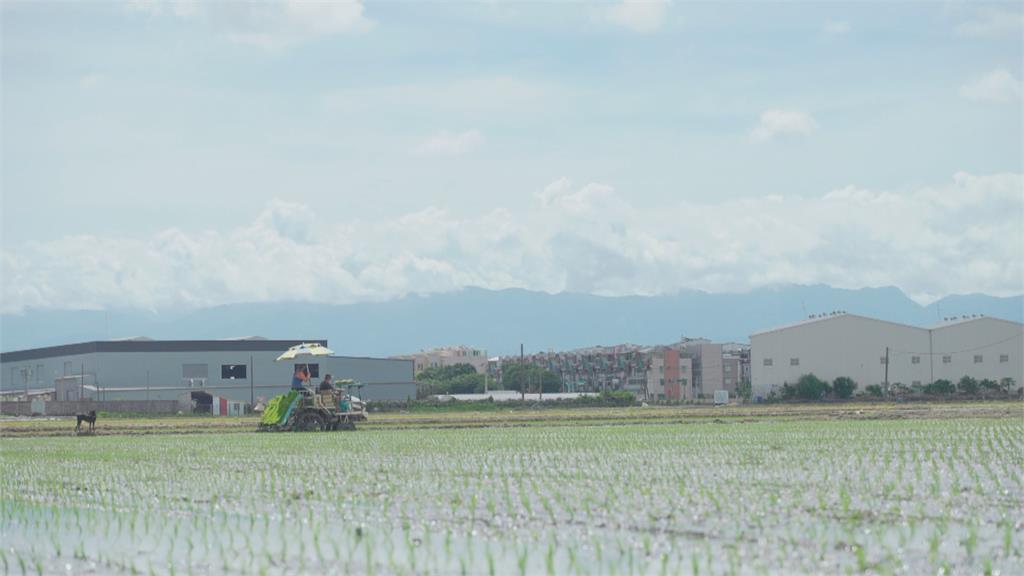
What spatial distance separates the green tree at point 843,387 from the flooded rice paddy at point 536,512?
63.9m

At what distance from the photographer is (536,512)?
45.8 feet

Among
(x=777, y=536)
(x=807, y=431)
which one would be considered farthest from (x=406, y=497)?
(x=807, y=431)

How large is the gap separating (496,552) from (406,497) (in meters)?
4.38

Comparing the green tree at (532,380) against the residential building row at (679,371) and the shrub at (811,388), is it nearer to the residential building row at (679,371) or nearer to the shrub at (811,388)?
the residential building row at (679,371)

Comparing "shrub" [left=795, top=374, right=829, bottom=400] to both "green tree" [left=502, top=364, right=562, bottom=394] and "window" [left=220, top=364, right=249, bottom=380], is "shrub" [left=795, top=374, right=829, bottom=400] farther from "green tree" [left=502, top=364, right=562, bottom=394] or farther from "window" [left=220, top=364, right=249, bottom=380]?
"green tree" [left=502, top=364, right=562, bottom=394]

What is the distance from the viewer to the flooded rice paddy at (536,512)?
11.0m

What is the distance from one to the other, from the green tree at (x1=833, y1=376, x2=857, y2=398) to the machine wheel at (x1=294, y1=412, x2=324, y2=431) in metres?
57.5

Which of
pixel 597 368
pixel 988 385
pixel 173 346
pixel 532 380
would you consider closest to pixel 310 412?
pixel 173 346

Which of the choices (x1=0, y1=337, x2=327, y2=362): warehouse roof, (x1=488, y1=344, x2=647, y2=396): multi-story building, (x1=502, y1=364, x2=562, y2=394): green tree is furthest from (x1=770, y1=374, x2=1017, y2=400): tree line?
(x1=502, y1=364, x2=562, y2=394): green tree

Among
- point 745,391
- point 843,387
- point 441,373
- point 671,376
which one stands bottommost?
point 745,391

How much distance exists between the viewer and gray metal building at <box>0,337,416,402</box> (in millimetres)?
90500

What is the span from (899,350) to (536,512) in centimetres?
7920

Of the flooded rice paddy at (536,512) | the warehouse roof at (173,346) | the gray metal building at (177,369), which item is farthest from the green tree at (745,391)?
the flooded rice paddy at (536,512)

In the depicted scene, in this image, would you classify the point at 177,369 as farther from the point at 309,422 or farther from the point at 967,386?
the point at 309,422
